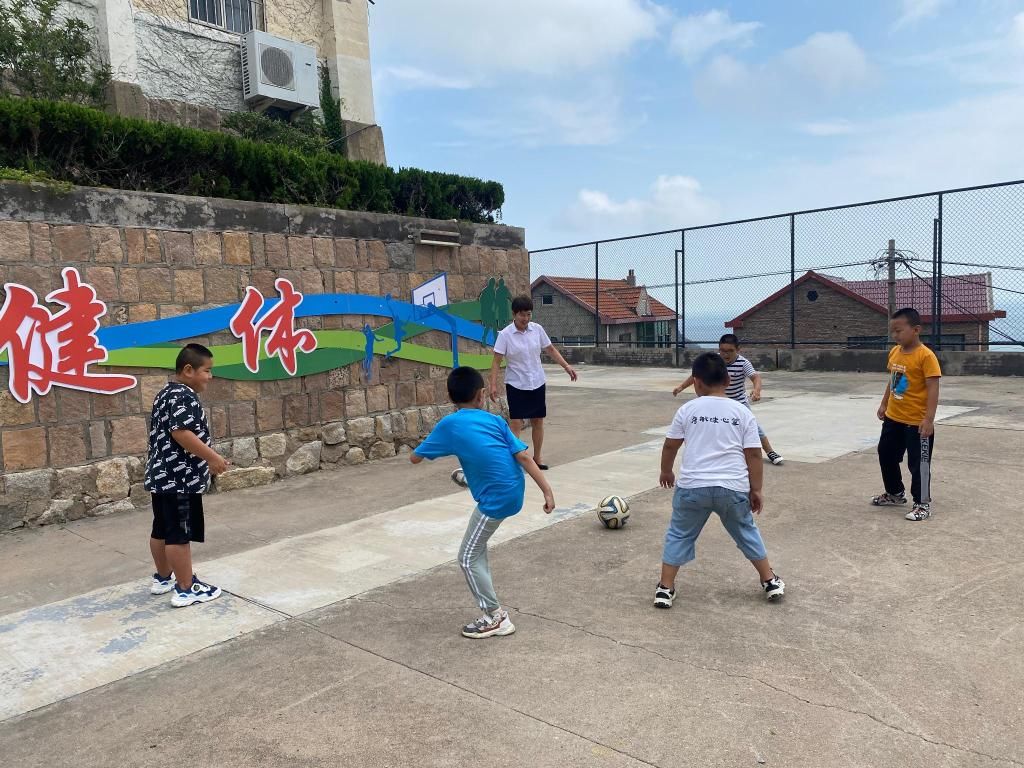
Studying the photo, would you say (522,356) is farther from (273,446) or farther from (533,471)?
(533,471)

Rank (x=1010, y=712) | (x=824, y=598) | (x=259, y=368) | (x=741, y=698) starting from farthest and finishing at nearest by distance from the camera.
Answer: (x=259, y=368) → (x=824, y=598) → (x=741, y=698) → (x=1010, y=712)

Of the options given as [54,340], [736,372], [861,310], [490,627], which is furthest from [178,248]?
[861,310]

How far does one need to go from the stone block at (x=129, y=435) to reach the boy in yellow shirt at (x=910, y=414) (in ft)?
20.3

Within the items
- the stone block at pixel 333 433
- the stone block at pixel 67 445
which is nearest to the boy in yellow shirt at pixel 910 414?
the stone block at pixel 333 433

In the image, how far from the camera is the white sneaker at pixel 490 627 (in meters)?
3.84

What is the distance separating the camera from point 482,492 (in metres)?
3.82

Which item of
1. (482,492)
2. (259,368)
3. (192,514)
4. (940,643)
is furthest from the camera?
(259,368)

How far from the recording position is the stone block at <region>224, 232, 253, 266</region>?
24.3ft

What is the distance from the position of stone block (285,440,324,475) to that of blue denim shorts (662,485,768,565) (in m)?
4.91

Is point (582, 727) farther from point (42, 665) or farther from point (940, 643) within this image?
point (42, 665)

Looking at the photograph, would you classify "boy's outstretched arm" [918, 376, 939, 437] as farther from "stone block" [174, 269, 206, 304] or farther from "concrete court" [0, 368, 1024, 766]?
"stone block" [174, 269, 206, 304]

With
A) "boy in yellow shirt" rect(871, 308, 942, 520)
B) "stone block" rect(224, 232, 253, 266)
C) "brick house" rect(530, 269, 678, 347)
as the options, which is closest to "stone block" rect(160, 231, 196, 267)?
"stone block" rect(224, 232, 253, 266)

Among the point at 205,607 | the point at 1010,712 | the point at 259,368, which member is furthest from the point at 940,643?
the point at 259,368

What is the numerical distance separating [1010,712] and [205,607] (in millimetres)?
3983
